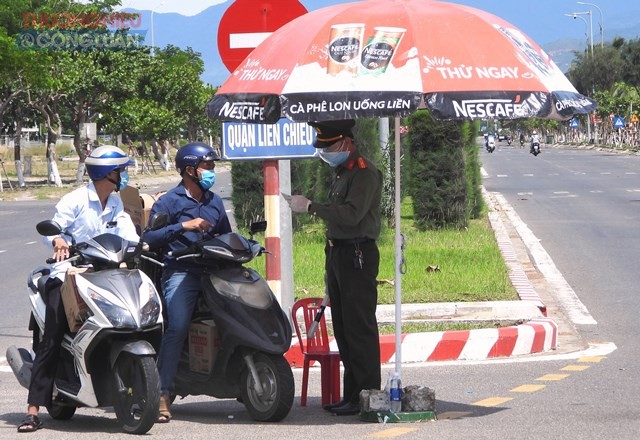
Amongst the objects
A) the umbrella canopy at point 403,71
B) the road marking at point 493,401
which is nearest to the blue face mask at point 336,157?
the umbrella canopy at point 403,71

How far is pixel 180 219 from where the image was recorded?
730cm

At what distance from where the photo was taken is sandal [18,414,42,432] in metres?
6.93

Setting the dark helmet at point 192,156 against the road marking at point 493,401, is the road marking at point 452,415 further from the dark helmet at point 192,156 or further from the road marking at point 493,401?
the dark helmet at point 192,156

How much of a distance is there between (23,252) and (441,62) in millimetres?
15416

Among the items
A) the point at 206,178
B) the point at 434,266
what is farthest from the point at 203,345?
the point at 434,266

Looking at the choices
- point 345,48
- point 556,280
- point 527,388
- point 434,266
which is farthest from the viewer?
point 556,280

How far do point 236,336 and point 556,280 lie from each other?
28.2 ft

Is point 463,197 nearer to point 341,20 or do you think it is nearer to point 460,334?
point 460,334

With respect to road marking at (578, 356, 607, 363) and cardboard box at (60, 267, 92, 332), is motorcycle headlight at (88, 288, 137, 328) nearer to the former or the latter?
cardboard box at (60, 267, 92, 332)

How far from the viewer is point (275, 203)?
978cm

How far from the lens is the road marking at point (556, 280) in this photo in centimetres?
1208

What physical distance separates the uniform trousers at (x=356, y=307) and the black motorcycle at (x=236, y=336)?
1.36 ft

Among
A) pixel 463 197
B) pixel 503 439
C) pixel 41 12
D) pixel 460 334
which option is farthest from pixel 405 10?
pixel 41 12

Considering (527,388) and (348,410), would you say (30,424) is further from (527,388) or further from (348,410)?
(527,388)
